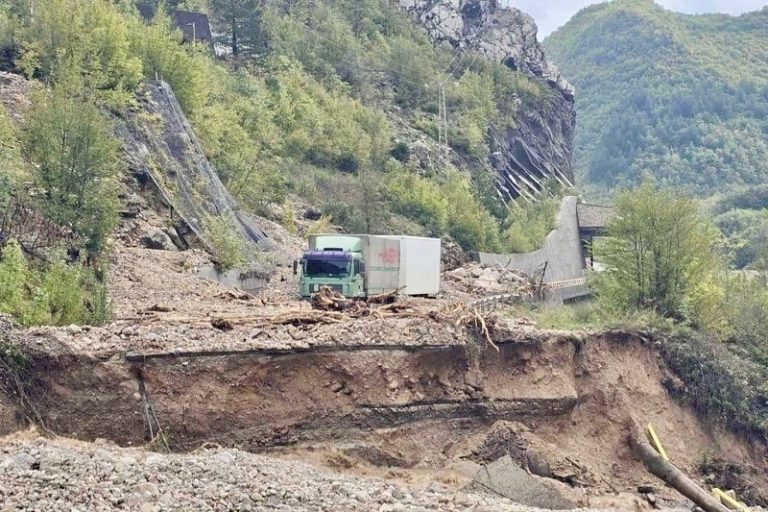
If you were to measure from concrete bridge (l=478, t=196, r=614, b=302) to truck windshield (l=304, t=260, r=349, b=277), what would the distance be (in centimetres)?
2143

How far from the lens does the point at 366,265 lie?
90.3ft

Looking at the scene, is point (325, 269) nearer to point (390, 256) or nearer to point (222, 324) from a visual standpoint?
point (390, 256)

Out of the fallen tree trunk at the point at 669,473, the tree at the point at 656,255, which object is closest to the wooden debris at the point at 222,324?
the fallen tree trunk at the point at 669,473

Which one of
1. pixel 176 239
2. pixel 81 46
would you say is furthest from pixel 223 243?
pixel 81 46

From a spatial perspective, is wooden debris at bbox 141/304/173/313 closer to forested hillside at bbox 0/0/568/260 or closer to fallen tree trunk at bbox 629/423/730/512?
forested hillside at bbox 0/0/568/260

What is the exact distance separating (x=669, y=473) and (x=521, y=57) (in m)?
77.5

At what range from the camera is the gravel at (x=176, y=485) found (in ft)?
33.7

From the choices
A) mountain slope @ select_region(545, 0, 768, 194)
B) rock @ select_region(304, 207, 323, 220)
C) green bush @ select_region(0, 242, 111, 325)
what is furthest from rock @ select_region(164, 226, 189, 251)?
mountain slope @ select_region(545, 0, 768, 194)

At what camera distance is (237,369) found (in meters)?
15.6

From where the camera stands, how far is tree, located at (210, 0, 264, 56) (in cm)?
6575

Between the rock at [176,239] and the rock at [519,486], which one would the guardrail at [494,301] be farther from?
the rock at [519,486]

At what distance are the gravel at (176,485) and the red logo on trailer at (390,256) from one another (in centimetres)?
1547

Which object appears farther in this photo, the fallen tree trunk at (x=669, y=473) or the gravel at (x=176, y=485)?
the fallen tree trunk at (x=669, y=473)

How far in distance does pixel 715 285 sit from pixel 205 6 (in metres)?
54.1
